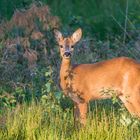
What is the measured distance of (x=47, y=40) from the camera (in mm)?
13766

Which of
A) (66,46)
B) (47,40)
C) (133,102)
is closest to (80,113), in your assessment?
(133,102)

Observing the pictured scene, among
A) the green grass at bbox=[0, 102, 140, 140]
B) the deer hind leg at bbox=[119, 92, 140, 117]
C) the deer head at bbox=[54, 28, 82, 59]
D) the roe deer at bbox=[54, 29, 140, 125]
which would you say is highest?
the deer head at bbox=[54, 28, 82, 59]

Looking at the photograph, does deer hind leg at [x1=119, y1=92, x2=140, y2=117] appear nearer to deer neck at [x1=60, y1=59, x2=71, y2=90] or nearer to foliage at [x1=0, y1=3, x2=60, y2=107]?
deer neck at [x1=60, y1=59, x2=71, y2=90]

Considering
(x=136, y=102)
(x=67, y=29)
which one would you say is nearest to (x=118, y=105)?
(x=136, y=102)

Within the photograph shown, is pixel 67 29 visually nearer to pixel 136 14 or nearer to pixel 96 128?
pixel 136 14

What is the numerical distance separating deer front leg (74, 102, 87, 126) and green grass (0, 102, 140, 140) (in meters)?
0.09

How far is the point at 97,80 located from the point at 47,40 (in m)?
2.32

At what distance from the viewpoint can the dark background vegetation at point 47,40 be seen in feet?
39.1

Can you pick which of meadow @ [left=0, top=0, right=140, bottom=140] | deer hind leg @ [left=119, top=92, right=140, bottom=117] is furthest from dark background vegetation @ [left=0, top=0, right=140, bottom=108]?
deer hind leg @ [left=119, top=92, right=140, bottom=117]

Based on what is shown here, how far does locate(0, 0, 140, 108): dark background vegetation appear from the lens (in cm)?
1191

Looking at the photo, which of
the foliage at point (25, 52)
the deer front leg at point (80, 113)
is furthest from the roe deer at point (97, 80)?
the foliage at point (25, 52)

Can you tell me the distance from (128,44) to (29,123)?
21.2 feet

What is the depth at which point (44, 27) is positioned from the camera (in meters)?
12.2

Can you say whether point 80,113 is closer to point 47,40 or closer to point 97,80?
point 97,80
